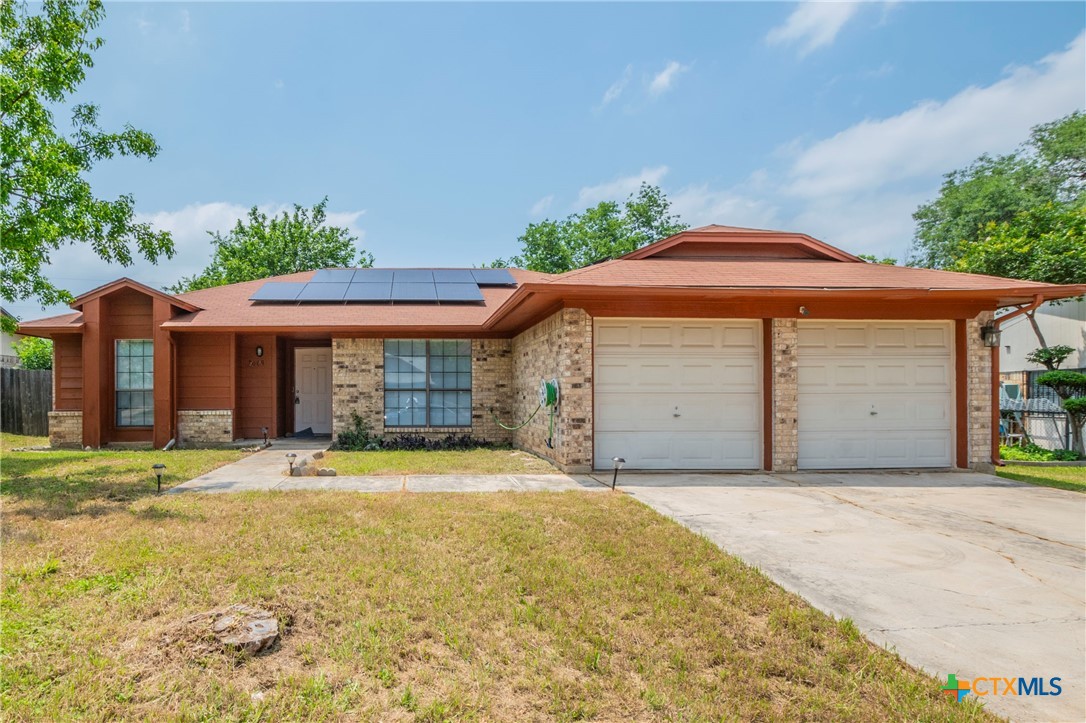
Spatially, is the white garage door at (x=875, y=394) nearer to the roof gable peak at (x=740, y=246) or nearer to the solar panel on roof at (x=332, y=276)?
the roof gable peak at (x=740, y=246)

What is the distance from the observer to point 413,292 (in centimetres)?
1369

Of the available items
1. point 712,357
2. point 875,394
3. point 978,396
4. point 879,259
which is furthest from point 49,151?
point 879,259

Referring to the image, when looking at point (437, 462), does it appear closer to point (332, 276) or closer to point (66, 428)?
point (332, 276)

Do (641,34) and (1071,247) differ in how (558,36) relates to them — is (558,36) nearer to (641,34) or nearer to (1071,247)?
(641,34)

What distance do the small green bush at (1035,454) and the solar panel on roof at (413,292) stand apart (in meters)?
12.8

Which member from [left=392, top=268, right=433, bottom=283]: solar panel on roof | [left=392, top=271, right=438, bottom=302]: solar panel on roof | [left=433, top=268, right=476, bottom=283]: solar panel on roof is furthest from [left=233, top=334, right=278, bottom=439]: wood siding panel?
[left=433, top=268, right=476, bottom=283]: solar panel on roof

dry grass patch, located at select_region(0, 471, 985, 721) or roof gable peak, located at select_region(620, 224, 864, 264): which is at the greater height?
roof gable peak, located at select_region(620, 224, 864, 264)

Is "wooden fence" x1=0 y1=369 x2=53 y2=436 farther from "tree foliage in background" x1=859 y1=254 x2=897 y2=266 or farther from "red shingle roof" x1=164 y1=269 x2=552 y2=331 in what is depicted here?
"tree foliage in background" x1=859 y1=254 x2=897 y2=266

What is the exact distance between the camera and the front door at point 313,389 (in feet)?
44.8

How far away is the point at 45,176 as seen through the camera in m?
7.05

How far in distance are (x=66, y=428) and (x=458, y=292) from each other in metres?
8.89

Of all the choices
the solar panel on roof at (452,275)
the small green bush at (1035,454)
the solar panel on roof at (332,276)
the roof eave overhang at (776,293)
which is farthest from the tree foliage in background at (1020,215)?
the solar panel on roof at (332,276)

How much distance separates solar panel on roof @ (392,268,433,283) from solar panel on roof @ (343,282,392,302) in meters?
0.60

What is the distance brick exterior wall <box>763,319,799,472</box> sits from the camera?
331 inches
